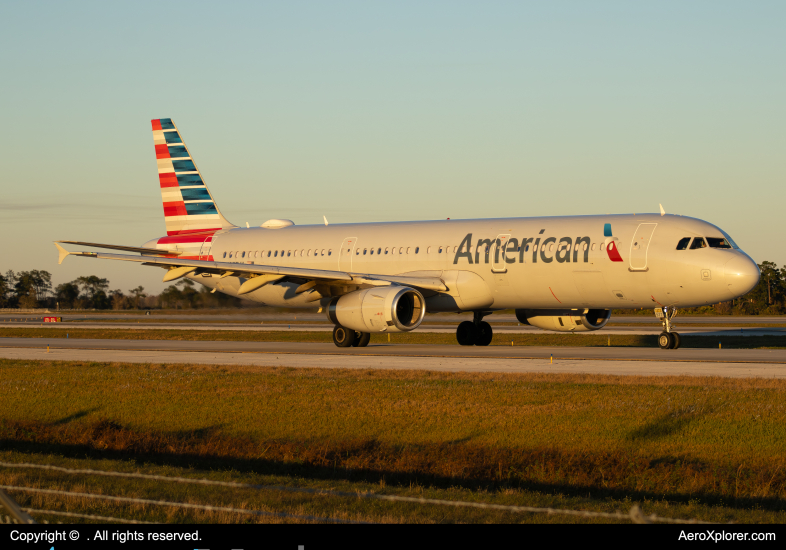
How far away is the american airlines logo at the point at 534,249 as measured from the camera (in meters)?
28.5

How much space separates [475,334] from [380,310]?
6.24 m

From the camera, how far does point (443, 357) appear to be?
1085 inches

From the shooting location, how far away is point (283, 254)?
3769 cm

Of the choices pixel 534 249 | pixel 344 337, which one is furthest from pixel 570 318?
pixel 344 337

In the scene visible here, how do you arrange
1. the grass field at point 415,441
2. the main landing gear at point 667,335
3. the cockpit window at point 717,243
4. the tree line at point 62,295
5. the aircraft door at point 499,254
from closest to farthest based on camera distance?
the grass field at point 415,441, the cockpit window at point 717,243, the main landing gear at point 667,335, the aircraft door at point 499,254, the tree line at point 62,295

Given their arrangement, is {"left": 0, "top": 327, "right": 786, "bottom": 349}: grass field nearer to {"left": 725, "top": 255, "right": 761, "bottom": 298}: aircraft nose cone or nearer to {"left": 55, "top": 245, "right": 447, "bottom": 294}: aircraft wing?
{"left": 55, "top": 245, "right": 447, "bottom": 294}: aircraft wing

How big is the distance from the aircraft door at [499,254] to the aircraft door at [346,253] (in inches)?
282

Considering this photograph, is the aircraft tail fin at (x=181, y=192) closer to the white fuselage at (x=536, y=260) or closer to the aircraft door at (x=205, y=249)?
the aircraft door at (x=205, y=249)

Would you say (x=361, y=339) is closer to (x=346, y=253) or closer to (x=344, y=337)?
(x=344, y=337)

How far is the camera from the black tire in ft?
112

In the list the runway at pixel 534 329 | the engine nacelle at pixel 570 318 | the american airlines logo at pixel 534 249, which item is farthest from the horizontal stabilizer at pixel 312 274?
the runway at pixel 534 329
